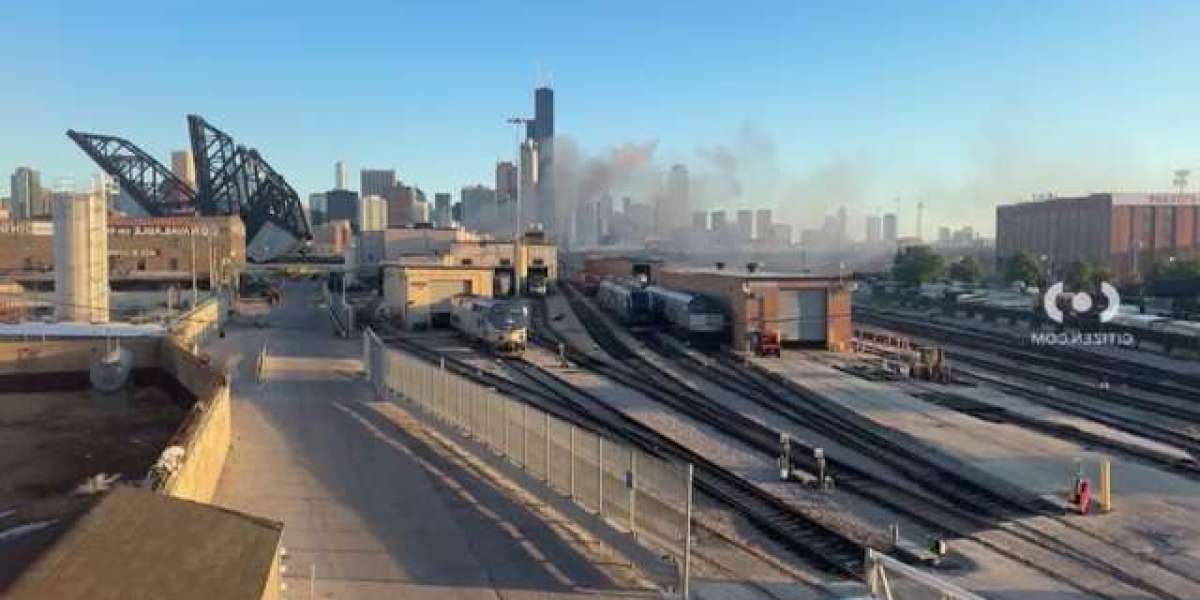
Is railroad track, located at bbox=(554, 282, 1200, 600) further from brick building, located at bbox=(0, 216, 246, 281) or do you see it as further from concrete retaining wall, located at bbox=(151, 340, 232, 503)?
brick building, located at bbox=(0, 216, 246, 281)

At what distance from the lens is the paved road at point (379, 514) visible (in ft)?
41.7

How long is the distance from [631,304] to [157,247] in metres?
64.6

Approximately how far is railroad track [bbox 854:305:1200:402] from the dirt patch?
32.7 meters

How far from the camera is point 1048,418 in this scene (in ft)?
92.6

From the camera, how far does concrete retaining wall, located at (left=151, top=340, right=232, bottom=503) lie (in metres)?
14.6

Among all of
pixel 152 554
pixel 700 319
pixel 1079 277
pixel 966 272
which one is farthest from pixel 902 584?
pixel 966 272

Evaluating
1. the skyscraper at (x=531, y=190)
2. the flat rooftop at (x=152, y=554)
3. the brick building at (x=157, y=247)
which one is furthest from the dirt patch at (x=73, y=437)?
the skyscraper at (x=531, y=190)

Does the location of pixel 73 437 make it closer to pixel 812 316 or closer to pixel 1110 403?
pixel 812 316

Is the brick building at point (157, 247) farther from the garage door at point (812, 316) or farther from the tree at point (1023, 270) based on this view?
the tree at point (1023, 270)

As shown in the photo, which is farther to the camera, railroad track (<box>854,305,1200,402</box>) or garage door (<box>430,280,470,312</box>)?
garage door (<box>430,280,470,312</box>)

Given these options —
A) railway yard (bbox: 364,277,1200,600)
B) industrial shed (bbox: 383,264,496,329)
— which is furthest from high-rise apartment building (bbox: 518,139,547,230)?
railway yard (bbox: 364,277,1200,600)

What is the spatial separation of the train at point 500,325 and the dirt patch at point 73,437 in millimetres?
12835

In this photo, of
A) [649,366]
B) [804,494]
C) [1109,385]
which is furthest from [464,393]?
[1109,385]

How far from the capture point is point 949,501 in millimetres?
18906
